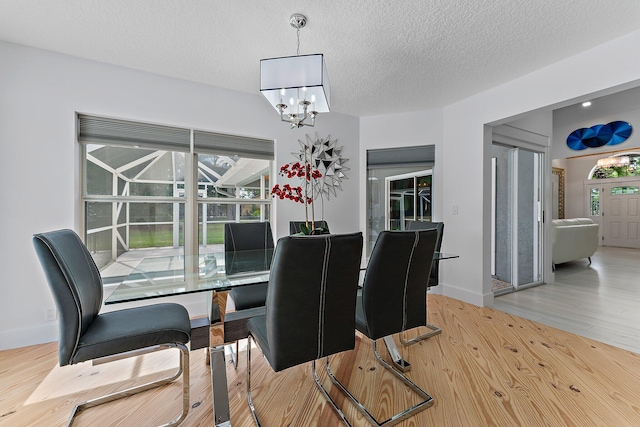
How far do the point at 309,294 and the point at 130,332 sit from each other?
3.11 ft

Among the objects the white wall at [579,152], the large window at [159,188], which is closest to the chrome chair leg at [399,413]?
the large window at [159,188]

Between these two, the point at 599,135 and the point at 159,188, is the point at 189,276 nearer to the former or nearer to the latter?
the point at 159,188

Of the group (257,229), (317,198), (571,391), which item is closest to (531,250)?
(571,391)

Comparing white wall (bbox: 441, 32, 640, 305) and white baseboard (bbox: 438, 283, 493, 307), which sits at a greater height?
white wall (bbox: 441, 32, 640, 305)

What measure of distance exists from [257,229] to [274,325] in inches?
63.9

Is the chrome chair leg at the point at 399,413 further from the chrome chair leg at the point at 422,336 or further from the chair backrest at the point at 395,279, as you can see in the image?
the chrome chair leg at the point at 422,336

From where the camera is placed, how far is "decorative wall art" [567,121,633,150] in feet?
20.0

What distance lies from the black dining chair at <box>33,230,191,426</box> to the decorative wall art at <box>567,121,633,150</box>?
891 cm

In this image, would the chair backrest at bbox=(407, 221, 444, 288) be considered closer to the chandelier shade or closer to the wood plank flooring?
the wood plank flooring

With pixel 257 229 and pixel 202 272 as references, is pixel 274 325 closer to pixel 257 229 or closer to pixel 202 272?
pixel 202 272

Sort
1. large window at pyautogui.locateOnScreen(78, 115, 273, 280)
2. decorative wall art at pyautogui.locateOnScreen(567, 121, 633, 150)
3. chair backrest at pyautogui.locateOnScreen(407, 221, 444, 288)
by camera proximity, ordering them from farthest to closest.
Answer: decorative wall art at pyautogui.locateOnScreen(567, 121, 633, 150) < large window at pyautogui.locateOnScreen(78, 115, 273, 280) < chair backrest at pyautogui.locateOnScreen(407, 221, 444, 288)

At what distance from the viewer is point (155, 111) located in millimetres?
2801

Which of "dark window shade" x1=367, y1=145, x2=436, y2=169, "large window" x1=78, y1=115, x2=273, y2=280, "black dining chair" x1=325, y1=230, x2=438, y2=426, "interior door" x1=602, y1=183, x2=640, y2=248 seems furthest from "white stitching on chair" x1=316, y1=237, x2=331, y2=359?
"interior door" x1=602, y1=183, x2=640, y2=248

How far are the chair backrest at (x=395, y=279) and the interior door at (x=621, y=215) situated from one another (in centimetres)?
933
